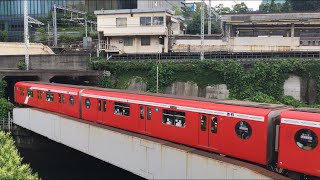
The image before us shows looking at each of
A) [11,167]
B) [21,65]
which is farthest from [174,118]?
[21,65]

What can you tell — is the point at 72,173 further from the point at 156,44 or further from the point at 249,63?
the point at 156,44

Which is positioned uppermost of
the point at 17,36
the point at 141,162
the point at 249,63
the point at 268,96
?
the point at 17,36

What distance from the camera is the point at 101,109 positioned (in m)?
18.6

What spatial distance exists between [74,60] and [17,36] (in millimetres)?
42487

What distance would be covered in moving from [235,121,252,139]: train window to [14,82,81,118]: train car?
1057cm

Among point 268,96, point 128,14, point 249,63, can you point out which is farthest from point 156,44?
point 268,96

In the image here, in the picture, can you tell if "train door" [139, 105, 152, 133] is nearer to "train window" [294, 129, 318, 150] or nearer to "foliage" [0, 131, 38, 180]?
"foliage" [0, 131, 38, 180]

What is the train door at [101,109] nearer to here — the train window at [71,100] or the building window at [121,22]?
the train window at [71,100]

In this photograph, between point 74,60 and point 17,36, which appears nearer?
point 74,60

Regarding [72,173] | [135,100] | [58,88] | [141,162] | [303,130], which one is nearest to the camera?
[303,130]

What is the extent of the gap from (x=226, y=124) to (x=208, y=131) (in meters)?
0.85

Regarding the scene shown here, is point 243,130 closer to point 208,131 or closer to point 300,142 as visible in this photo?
point 208,131

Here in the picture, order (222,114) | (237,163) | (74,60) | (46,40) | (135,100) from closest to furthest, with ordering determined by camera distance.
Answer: (237,163)
(222,114)
(135,100)
(74,60)
(46,40)

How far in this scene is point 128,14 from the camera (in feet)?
122
